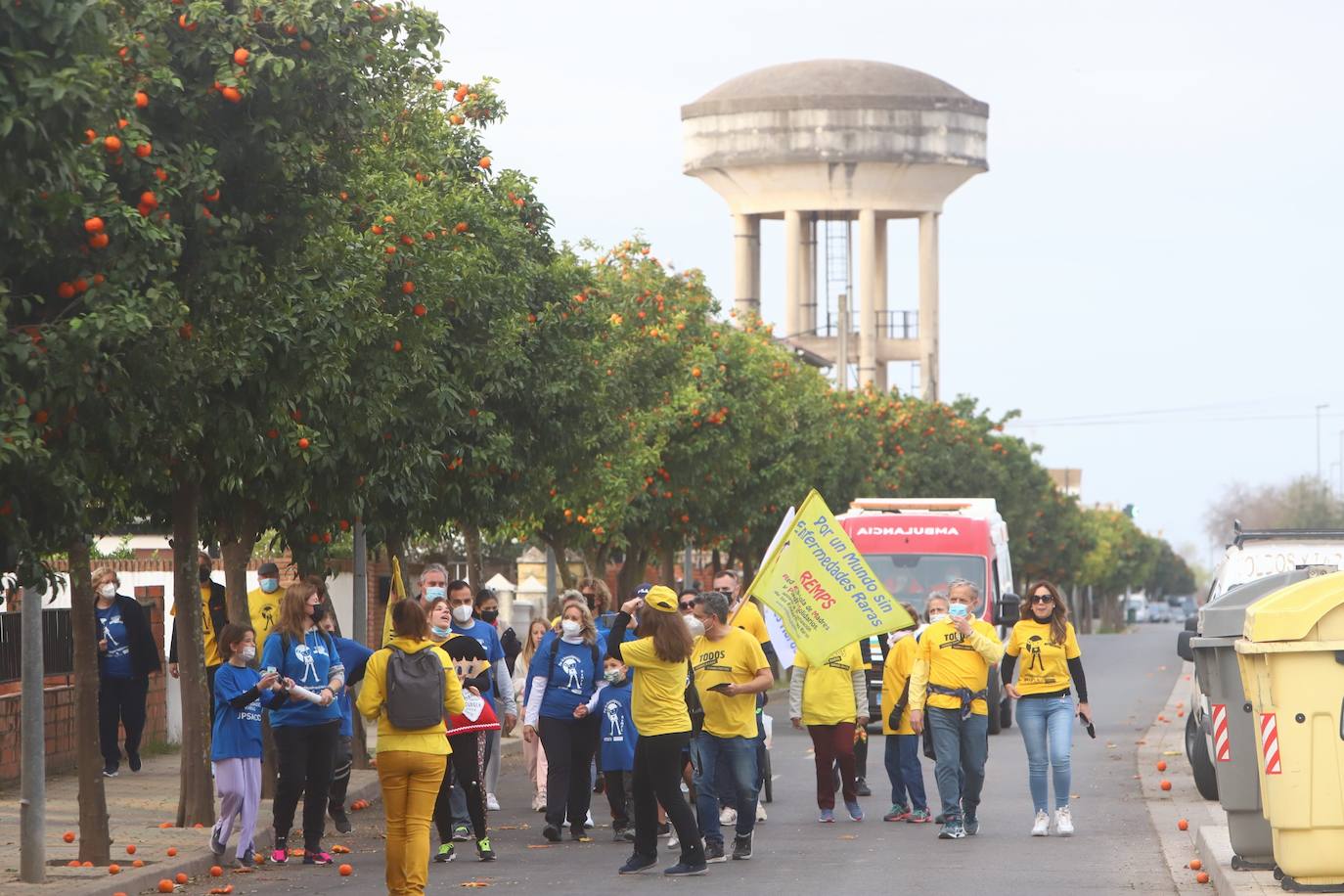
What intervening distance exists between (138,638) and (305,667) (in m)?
6.97

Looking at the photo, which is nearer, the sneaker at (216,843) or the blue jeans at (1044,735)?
the sneaker at (216,843)

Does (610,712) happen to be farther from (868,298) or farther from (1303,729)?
(868,298)

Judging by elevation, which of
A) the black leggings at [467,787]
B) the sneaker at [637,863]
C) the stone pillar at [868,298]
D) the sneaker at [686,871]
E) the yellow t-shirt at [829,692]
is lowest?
the sneaker at [686,871]

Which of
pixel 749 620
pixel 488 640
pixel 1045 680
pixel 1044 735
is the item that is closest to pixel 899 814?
pixel 1044 735

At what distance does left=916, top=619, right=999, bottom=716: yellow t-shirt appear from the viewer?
1496cm

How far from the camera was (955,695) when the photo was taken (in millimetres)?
14961

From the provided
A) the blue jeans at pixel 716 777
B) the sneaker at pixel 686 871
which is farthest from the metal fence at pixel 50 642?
the sneaker at pixel 686 871

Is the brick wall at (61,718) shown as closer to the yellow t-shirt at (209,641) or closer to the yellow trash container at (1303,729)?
the yellow t-shirt at (209,641)

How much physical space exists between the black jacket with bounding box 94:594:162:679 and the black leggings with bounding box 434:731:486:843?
651cm

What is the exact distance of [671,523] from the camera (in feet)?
117

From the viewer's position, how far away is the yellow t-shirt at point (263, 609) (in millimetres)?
16391

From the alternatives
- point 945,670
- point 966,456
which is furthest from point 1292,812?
point 966,456

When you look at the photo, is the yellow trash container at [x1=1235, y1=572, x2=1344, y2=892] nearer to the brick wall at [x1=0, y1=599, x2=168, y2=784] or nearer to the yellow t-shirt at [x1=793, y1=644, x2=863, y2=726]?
the yellow t-shirt at [x1=793, y1=644, x2=863, y2=726]

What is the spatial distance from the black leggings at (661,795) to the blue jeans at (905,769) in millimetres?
3050
